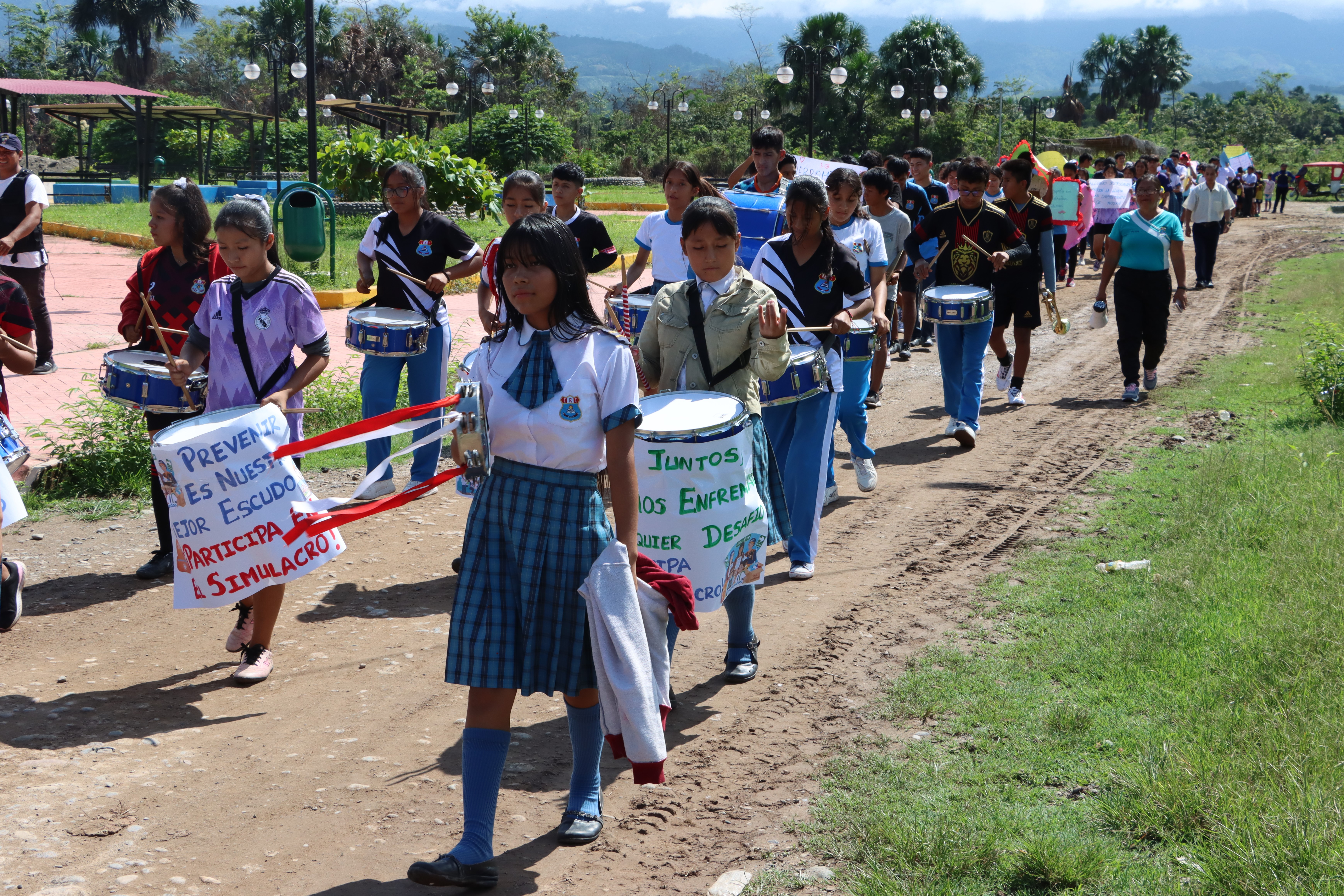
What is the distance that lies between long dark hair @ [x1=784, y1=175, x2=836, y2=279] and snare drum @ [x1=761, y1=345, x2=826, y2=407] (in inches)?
19.3

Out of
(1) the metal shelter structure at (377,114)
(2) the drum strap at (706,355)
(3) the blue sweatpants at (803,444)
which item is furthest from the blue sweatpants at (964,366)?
(1) the metal shelter structure at (377,114)

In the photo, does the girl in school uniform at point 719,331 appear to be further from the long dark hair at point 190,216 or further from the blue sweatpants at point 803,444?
the long dark hair at point 190,216

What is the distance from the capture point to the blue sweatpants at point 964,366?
9.43 meters

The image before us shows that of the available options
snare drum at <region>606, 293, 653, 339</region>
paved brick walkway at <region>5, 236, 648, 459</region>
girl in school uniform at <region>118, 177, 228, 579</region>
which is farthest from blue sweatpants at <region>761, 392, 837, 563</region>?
paved brick walkway at <region>5, 236, 648, 459</region>

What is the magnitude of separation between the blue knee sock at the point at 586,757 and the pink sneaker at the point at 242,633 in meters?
2.06

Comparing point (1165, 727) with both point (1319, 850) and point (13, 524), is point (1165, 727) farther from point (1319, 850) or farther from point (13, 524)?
point (13, 524)

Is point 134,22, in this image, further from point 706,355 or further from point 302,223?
point 706,355

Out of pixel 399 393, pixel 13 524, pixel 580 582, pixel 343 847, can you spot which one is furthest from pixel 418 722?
pixel 399 393

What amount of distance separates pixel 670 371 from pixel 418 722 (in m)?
1.72

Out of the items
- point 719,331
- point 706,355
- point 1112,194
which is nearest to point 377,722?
point 706,355

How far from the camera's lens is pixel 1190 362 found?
13227mm

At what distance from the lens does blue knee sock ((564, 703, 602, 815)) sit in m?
3.63

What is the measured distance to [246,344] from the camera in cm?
514

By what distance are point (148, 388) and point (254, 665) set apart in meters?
1.45
